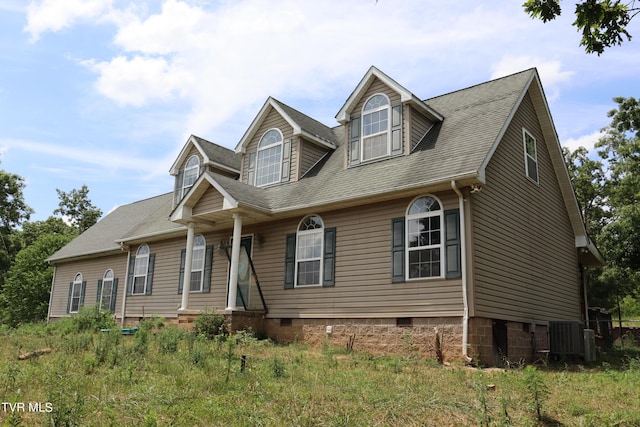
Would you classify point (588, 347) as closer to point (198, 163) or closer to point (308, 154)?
point (308, 154)

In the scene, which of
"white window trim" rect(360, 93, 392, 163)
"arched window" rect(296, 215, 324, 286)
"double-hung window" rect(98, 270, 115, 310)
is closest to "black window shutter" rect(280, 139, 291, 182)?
"arched window" rect(296, 215, 324, 286)

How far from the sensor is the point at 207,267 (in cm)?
1742

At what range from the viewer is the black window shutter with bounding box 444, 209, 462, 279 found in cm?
1153

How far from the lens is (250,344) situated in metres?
12.7

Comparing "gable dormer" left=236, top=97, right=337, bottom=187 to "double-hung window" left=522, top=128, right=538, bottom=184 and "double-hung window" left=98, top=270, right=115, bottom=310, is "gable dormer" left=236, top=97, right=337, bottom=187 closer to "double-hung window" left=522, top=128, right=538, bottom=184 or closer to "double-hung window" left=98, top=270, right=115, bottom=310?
"double-hung window" left=522, top=128, right=538, bottom=184

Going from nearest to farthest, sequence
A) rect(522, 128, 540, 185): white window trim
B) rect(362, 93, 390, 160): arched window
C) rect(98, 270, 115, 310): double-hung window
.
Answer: rect(362, 93, 390, 160): arched window, rect(522, 128, 540, 185): white window trim, rect(98, 270, 115, 310): double-hung window

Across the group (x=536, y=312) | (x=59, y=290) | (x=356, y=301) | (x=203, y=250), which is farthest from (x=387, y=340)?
(x=59, y=290)

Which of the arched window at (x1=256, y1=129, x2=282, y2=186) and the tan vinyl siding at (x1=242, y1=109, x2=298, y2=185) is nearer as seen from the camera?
the tan vinyl siding at (x1=242, y1=109, x2=298, y2=185)

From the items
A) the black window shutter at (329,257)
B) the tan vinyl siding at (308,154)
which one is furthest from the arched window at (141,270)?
the black window shutter at (329,257)

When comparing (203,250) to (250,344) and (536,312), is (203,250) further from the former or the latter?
(536,312)

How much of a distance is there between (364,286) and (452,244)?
251 cm

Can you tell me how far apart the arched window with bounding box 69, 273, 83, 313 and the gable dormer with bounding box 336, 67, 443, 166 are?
15680 mm

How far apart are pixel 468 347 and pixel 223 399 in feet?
20.0

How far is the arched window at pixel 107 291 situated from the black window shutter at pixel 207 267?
6.47 m
